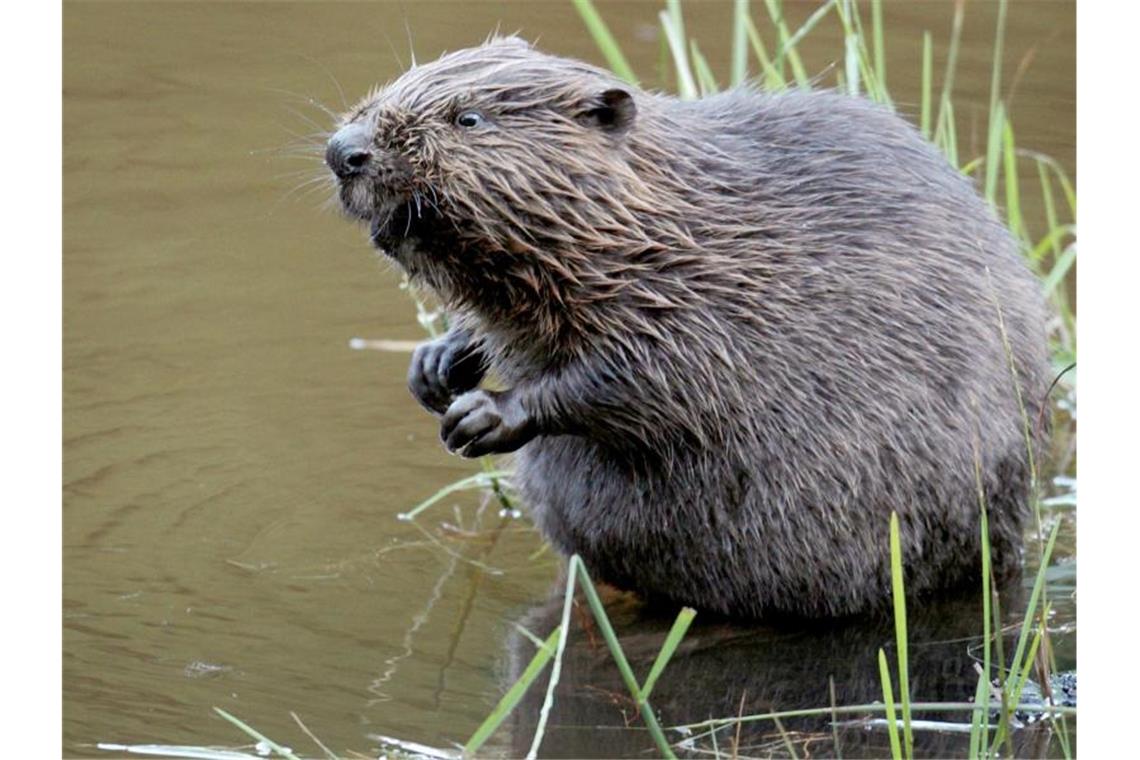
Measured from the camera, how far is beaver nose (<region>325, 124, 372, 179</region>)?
13.0 feet

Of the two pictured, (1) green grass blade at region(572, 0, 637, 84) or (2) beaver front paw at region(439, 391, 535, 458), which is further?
(1) green grass blade at region(572, 0, 637, 84)

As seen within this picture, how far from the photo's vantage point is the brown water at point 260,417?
421 centimetres

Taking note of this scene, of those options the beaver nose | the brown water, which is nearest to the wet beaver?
the beaver nose

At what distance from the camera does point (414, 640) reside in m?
4.45

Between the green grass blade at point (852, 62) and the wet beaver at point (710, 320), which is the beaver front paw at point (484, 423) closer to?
the wet beaver at point (710, 320)

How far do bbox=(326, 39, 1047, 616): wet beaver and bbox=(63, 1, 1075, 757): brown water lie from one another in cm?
32

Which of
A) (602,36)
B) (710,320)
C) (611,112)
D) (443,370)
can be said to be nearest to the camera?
(611,112)

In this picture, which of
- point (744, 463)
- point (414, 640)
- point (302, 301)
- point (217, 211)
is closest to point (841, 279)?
point (744, 463)

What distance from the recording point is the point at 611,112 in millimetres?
4160

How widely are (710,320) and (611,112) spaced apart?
0.52m

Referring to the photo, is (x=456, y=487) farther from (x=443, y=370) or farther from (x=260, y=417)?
(x=260, y=417)

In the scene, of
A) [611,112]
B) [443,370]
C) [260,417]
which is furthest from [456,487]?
[611,112]

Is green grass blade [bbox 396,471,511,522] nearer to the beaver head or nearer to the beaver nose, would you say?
the beaver head

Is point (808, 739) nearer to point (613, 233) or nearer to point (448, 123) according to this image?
point (613, 233)
